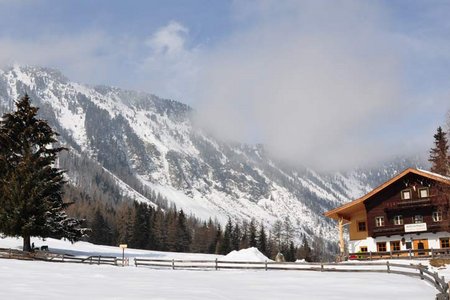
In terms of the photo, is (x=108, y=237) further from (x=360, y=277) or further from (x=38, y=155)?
(x=360, y=277)

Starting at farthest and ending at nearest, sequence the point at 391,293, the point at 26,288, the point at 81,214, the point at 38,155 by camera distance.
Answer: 1. the point at 81,214
2. the point at 38,155
3. the point at 391,293
4. the point at 26,288

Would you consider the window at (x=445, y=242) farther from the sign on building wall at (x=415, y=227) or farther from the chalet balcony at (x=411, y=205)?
the chalet balcony at (x=411, y=205)

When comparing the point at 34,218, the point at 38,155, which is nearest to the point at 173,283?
the point at 34,218

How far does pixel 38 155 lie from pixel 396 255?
35875 mm

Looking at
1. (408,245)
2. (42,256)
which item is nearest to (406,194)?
(408,245)

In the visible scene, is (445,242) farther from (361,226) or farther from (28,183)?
(28,183)

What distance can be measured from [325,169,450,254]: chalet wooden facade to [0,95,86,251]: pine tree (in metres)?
30.3

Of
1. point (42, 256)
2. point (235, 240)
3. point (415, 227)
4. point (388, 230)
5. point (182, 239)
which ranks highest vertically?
point (182, 239)

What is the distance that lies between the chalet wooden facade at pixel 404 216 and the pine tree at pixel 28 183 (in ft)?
99.6

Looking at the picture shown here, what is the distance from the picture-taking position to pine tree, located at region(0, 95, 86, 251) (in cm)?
4562

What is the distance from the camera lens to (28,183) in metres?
46.4

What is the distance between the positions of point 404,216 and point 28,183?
1545 inches

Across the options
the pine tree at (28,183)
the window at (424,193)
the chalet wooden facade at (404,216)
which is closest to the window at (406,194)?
the chalet wooden facade at (404,216)

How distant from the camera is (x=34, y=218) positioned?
45.7 meters
